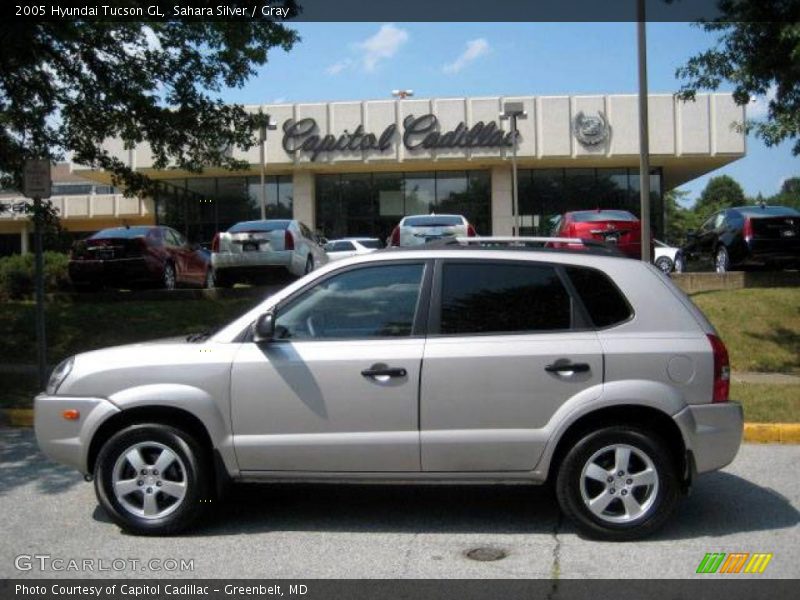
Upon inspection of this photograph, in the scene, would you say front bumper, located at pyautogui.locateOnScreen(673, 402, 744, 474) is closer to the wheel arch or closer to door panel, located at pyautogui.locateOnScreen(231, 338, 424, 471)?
the wheel arch

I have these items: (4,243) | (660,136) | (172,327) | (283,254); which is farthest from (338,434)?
(4,243)

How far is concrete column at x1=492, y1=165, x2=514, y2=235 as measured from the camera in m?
35.3

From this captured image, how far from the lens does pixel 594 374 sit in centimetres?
502

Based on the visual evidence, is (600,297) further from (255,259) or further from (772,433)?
(255,259)

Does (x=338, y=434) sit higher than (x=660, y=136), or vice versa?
(x=660, y=136)

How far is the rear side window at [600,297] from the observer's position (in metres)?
5.20

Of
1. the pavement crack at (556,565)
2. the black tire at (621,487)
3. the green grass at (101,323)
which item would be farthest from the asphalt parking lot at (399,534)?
the green grass at (101,323)

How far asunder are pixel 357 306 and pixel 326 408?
27.2 inches

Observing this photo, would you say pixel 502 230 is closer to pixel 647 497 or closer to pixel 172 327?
pixel 172 327

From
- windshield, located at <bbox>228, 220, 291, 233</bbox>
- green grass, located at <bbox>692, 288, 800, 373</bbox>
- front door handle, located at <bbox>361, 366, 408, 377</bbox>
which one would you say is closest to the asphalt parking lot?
front door handle, located at <bbox>361, 366, 408, 377</bbox>

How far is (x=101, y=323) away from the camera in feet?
45.7

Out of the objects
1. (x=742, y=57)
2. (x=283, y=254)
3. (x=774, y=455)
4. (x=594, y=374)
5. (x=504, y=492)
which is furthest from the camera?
(x=283, y=254)

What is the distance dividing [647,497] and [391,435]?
5.31ft

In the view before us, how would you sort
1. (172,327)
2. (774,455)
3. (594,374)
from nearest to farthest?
1. (594,374)
2. (774,455)
3. (172,327)
